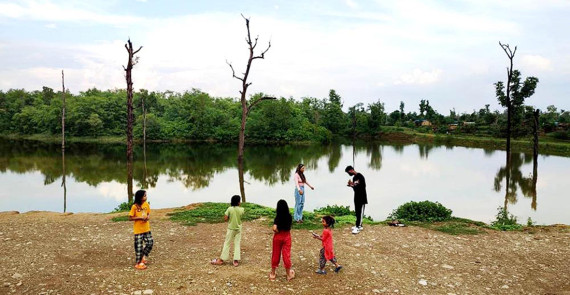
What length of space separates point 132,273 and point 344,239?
494cm

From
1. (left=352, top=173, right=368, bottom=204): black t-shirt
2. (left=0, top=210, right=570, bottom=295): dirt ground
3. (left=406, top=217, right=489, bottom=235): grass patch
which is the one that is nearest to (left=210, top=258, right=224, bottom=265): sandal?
(left=0, top=210, right=570, bottom=295): dirt ground

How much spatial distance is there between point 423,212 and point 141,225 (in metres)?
8.51

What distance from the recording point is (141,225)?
679 centimetres

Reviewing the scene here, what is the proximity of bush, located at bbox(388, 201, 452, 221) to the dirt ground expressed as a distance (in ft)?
3.94

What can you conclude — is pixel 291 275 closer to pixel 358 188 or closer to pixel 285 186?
pixel 358 188

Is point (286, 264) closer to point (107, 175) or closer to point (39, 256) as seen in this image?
point (39, 256)

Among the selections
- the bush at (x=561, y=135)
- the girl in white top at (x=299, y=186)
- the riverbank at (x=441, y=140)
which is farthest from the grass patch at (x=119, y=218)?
the bush at (x=561, y=135)

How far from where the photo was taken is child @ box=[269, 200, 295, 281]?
20.3 feet

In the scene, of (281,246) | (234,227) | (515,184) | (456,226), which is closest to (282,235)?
(281,246)

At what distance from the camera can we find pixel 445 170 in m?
27.0

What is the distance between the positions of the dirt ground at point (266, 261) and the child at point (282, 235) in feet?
0.93

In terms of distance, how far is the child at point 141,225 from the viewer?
660 cm

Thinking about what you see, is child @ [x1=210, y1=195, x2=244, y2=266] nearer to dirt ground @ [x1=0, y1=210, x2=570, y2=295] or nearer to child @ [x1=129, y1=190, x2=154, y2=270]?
dirt ground @ [x1=0, y1=210, x2=570, y2=295]

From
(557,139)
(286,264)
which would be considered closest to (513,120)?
(557,139)
